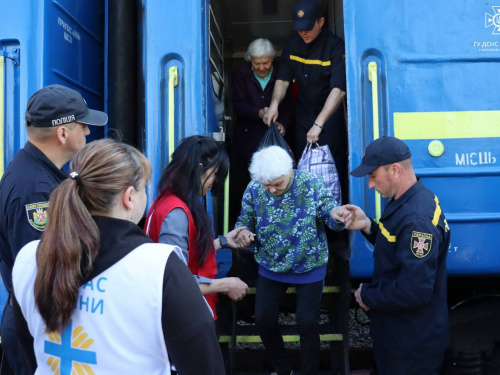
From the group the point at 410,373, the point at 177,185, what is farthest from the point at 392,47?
the point at 410,373

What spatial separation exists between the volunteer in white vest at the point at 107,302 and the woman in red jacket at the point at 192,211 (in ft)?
2.42

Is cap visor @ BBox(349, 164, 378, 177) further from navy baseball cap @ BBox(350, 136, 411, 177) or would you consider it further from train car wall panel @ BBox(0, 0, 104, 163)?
train car wall panel @ BBox(0, 0, 104, 163)

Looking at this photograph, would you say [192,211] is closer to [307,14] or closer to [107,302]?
[107,302]

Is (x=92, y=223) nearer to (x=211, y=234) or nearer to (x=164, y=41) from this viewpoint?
(x=211, y=234)

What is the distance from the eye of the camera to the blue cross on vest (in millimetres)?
1046

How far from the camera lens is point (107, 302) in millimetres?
1031

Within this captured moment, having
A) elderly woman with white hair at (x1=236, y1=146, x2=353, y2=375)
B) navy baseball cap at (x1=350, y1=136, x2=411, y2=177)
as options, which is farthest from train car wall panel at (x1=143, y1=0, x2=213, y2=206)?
navy baseball cap at (x1=350, y1=136, x2=411, y2=177)

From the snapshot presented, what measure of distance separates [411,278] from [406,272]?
3 centimetres

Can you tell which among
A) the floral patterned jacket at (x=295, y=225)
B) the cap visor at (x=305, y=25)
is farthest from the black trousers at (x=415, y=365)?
the cap visor at (x=305, y=25)

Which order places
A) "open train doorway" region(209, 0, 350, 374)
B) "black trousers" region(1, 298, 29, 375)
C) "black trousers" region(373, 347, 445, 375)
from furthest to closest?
"open train doorway" region(209, 0, 350, 374)
"black trousers" region(373, 347, 445, 375)
"black trousers" region(1, 298, 29, 375)

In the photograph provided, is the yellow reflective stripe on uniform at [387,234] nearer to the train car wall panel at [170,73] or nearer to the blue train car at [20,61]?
the train car wall panel at [170,73]

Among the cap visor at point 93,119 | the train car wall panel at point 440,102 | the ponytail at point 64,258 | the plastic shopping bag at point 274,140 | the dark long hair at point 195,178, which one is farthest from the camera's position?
the plastic shopping bag at point 274,140

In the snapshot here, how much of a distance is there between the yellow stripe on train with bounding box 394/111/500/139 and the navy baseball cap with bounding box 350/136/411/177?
0.36m

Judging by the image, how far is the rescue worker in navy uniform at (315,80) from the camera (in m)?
3.17
